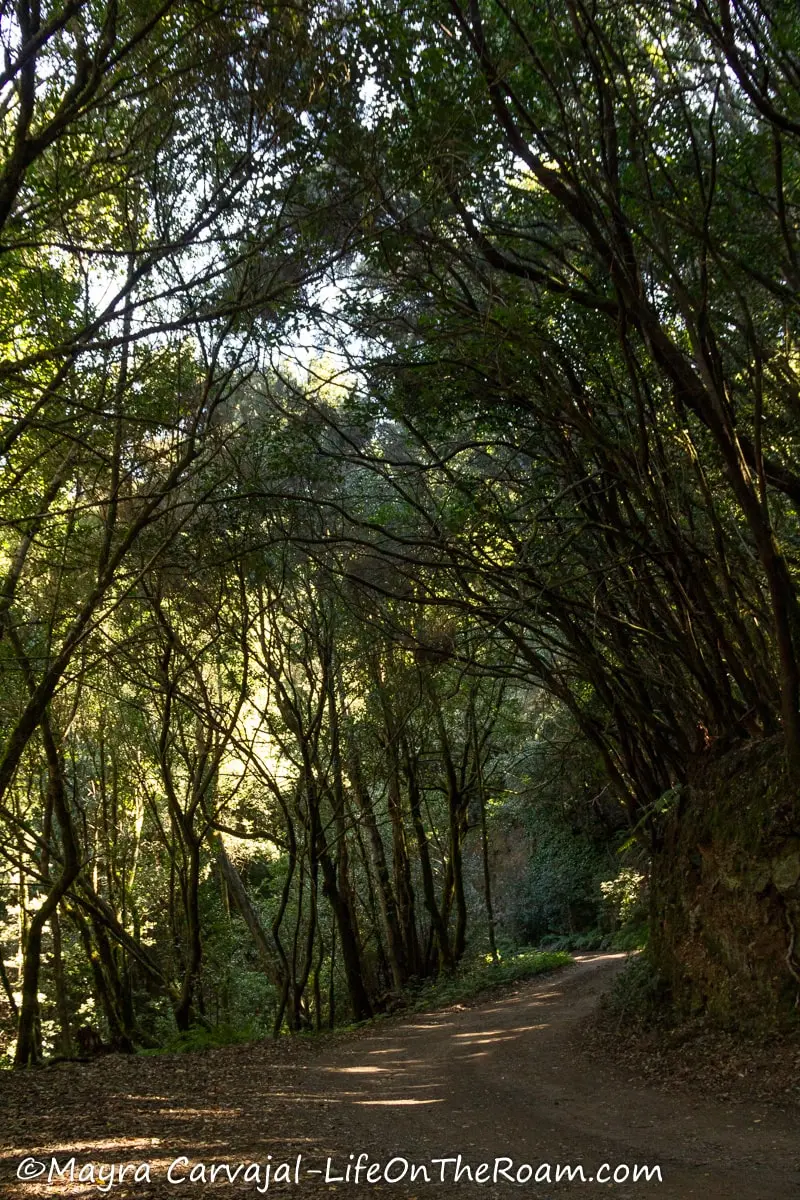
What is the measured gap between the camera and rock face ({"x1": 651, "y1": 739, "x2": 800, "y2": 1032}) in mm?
6422

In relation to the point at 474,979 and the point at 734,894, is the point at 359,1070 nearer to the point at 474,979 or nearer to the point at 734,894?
the point at 734,894

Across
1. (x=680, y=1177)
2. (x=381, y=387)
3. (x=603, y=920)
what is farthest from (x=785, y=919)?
(x=603, y=920)

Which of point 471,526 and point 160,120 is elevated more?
point 160,120

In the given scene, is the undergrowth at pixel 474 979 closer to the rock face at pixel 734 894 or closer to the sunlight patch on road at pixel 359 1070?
the sunlight patch on road at pixel 359 1070

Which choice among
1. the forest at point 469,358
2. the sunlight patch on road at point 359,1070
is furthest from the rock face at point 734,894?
the sunlight patch on road at point 359,1070

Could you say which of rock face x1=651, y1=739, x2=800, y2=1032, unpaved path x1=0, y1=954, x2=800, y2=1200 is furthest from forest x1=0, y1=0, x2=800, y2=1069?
unpaved path x1=0, y1=954, x2=800, y2=1200

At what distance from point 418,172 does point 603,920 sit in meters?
18.0

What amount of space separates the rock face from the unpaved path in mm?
1050

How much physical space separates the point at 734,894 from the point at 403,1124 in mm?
3229

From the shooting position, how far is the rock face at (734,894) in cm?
642

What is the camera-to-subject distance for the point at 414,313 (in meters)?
7.80

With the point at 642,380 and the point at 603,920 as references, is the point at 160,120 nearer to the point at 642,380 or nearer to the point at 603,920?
the point at 642,380

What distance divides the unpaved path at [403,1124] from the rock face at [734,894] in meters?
1.05

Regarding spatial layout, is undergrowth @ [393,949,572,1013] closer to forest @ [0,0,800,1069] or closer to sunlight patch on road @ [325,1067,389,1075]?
forest @ [0,0,800,1069]
